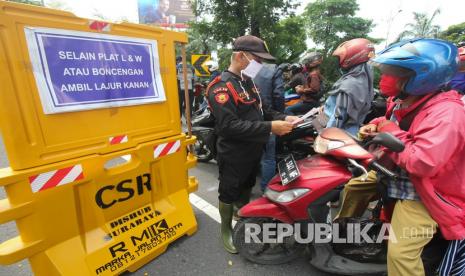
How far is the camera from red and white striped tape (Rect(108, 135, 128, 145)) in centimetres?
204

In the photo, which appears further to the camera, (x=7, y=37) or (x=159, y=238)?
(x=159, y=238)

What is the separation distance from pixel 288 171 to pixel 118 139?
131 cm

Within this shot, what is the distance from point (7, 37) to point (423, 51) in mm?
2269

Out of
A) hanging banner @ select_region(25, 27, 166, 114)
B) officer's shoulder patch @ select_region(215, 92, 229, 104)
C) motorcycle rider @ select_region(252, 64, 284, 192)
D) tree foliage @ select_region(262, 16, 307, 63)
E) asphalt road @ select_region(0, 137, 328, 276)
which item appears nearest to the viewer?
hanging banner @ select_region(25, 27, 166, 114)

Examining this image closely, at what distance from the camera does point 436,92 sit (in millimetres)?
1533

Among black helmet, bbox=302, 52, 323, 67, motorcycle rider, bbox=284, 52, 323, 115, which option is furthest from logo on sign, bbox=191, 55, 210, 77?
black helmet, bbox=302, 52, 323, 67

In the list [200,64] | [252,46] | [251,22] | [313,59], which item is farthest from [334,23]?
[252,46]

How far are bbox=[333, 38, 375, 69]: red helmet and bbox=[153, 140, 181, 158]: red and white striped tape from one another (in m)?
1.72

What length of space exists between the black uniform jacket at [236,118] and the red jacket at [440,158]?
3.01ft

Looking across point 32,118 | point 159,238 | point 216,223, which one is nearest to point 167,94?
point 32,118

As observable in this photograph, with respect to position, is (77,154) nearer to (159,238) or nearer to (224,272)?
(159,238)

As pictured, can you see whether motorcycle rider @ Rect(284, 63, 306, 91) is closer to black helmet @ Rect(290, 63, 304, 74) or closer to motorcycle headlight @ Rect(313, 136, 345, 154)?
black helmet @ Rect(290, 63, 304, 74)

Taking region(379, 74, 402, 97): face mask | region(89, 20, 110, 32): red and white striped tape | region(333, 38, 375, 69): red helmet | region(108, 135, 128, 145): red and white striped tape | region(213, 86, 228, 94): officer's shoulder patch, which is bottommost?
region(108, 135, 128, 145): red and white striped tape

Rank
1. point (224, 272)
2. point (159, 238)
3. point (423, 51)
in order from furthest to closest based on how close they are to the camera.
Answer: point (159, 238) < point (224, 272) < point (423, 51)
